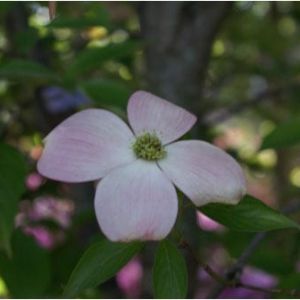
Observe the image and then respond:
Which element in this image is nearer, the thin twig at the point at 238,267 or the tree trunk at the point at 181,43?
the thin twig at the point at 238,267

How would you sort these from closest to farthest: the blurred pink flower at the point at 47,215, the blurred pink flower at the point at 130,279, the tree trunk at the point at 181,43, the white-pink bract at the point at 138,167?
the white-pink bract at the point at 138,167, the tree trunk at the point at 181,43, the blurred pink flower at the point at 47,215, the blurred pink flower at the point at 130,279

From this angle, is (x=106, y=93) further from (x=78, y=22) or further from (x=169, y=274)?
(x=169, y=274)

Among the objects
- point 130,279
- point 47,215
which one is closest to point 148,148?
point 47,215

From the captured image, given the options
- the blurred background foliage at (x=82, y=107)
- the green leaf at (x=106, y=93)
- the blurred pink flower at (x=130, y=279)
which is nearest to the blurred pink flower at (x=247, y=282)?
the blurred background foliage at (x=82, y=107)

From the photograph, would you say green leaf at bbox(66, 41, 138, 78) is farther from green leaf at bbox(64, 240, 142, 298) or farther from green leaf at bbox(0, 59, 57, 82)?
green leaf at bbox(64, 240, 142, 298)

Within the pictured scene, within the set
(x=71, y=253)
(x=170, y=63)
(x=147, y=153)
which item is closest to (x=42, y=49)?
(x=170, y=63)

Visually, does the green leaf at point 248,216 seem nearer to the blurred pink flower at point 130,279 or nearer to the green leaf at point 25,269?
the green leaf at point 25,269
